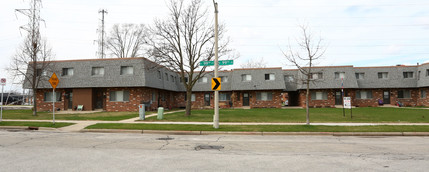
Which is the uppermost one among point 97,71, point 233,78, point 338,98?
point 97,71

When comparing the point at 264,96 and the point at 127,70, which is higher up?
the point at 127,70

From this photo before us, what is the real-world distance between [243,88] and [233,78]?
7.06 feet

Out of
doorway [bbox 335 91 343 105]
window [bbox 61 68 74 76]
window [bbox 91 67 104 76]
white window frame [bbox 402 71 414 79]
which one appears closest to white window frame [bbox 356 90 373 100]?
doorway [bbox 335 91 343 105]

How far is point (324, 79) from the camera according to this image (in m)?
35.9

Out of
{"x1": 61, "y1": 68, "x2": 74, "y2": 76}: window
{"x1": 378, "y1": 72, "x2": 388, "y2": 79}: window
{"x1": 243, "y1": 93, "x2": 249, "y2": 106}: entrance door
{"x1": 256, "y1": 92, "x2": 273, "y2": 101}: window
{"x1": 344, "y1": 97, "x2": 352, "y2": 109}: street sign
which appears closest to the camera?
{"x1": 344, "y1": 97, "x2": 352, "y2": 109}: street sign

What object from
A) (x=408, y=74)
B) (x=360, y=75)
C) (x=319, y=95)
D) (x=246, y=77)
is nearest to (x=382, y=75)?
(x=360, y=75)

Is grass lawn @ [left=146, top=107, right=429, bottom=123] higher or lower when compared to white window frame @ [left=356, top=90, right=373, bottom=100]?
lower

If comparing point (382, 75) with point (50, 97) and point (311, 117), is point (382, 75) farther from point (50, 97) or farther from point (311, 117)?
point (50, 97)

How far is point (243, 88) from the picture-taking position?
3619 centimetres

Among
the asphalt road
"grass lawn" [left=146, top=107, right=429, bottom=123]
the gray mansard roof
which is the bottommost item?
"grass lawn" [left=146, top=107, right=429, bottom=123]

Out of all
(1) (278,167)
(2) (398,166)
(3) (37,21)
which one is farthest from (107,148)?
(3) (37,21)

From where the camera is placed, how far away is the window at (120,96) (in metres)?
28.6

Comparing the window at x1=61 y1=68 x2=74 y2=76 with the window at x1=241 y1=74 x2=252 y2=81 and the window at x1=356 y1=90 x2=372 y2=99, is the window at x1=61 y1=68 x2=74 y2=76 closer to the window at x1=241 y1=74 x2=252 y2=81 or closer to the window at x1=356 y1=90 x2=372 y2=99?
the window at x1=241 y1=74 x2=252 y2=81

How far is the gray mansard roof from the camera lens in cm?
2795
